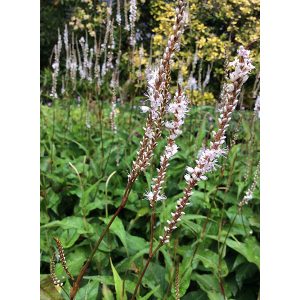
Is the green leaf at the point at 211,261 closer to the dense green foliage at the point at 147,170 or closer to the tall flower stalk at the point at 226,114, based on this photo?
the dense green foliage at the point at 147,170

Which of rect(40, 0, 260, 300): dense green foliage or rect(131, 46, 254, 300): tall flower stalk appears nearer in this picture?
rect(131, 46, 254, 300): tall flower stalk

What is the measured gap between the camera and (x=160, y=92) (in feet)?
2.02

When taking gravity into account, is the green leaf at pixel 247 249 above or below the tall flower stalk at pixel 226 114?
below

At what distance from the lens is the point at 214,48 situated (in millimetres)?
1455

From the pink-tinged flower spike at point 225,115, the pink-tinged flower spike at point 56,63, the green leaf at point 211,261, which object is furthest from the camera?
the pink-tinged flower spike at point 56,63

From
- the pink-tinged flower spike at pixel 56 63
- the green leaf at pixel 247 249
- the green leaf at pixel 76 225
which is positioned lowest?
the green leaf at pixel 247 249

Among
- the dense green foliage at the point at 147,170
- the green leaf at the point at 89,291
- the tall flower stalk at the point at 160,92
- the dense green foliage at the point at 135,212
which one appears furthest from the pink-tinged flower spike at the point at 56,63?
the tall flower stalk at the point at 160,92

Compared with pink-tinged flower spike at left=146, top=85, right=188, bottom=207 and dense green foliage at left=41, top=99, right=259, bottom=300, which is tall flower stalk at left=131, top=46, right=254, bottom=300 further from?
dense green foliage at left=41, top=99, right=259, bottom=300

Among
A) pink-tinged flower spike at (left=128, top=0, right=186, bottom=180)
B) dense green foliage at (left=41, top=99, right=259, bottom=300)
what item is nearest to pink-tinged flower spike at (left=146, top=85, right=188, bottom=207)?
pink-tinged flower spike at (left=128, top=0, right=186, bottom=180)

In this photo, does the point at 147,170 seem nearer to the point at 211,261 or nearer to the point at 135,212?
the point at 135,212

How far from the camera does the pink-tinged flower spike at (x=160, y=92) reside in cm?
60

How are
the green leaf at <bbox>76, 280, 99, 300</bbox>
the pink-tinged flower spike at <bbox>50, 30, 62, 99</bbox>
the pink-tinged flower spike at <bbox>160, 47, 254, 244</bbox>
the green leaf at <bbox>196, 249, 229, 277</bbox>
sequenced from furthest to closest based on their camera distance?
the pink-tinged flower spike at <bbox>50, 30, 62, 99</bbox> → the green leaf at <bbox>196, 249, 229, 277</bbox> → the green leaf at <bbox>76, 280, 99, 300</bbox> → the pink-tinged flower spike at <bbox>160, 47, 254, 244</bbox>

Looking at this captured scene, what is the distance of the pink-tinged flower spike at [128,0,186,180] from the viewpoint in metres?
0.60
